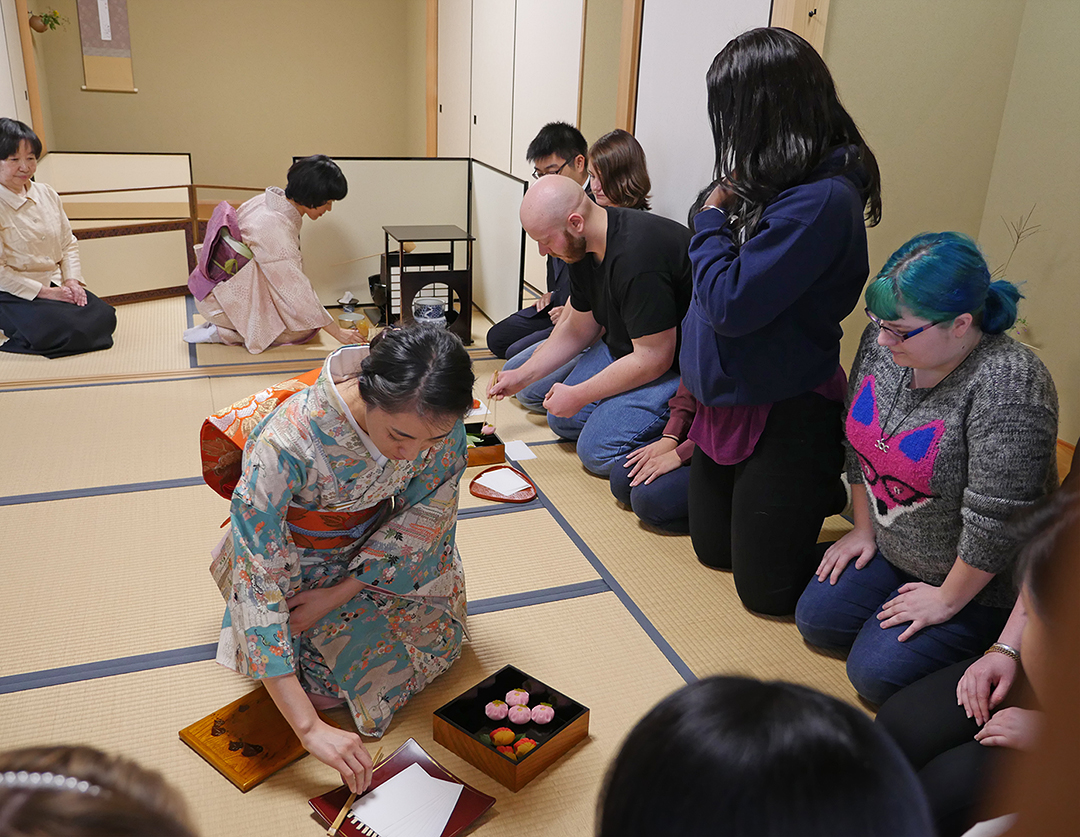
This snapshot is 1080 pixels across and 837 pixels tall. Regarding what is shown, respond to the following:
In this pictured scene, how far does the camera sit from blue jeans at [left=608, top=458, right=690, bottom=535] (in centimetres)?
282

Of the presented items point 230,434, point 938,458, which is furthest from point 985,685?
point 230,434

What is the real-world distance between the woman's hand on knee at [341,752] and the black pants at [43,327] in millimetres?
3206

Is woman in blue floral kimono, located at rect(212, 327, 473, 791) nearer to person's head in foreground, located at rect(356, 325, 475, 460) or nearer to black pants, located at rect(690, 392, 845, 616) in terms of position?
person's head in foreground, located at rect(356, 325, 475, 460)

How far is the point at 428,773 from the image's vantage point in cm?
181

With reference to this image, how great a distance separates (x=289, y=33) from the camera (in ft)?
25.6

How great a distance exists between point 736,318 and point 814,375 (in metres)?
0.29

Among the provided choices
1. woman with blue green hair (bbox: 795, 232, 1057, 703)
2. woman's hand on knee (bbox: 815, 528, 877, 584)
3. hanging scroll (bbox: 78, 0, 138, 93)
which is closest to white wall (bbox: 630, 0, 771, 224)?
woman with blue green hair (bbox: 795, 232, 1057, 703)

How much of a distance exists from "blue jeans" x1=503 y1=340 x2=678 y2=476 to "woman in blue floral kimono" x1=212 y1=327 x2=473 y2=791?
1116 millimetres

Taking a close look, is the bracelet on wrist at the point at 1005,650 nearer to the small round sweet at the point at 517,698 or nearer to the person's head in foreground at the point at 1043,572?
the person's head in foreground at the point at 1043,572

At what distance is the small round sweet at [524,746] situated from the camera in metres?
1.84

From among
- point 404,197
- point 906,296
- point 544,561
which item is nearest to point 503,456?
point 544,561

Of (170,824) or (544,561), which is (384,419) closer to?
(544,561)

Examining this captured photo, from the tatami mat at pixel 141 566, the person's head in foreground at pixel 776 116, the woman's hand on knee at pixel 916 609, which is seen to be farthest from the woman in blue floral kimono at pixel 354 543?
the woman's hand on knee at pixel 916 609

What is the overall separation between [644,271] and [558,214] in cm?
32
